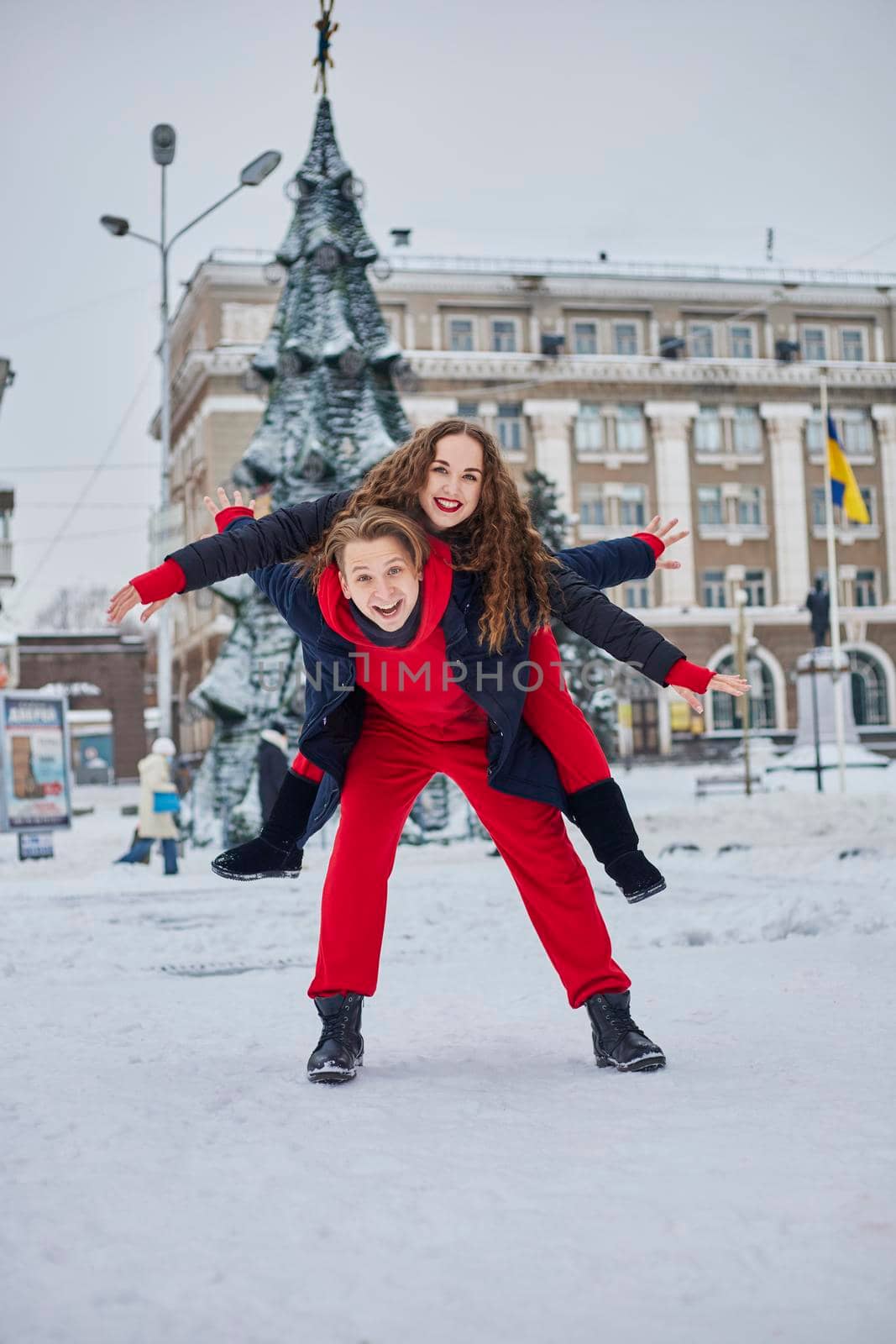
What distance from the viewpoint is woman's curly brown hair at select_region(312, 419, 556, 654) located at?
130 inches

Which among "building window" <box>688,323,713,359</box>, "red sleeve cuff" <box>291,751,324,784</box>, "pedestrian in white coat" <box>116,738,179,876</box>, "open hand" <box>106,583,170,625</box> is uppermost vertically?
"building window" <box>688,323,713,359</box>

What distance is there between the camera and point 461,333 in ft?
145

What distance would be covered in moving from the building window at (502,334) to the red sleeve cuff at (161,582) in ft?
139

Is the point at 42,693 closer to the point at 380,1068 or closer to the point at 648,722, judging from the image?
the point at 380,1068

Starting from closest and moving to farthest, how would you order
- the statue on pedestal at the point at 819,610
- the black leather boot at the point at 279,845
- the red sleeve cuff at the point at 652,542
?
the black leather boot at the point at 279,845, the red sleeve cuff at the point at 652,542, the statue on pedestal at the point at 819,610

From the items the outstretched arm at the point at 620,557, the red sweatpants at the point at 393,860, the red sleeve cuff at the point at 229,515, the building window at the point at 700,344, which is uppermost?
the building window at the point at 700,344

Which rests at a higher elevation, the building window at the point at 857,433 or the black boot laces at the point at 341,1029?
the building window at the point at 857,433

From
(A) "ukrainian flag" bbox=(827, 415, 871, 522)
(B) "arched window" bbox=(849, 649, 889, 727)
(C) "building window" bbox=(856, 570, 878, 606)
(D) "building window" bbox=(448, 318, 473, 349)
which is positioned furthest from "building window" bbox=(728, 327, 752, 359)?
(A) "ukrainian flag" bbox=(827, 415, 871, 522)

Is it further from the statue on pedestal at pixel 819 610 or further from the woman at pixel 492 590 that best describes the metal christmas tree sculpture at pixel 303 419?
the statue on pedestal at pixel 819 610

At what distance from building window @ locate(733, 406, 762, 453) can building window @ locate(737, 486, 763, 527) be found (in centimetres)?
135

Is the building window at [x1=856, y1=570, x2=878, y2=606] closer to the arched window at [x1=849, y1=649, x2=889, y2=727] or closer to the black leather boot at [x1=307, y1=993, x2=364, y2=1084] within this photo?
the arched window at [x1=849, y1=649, x2=889, y2=727]

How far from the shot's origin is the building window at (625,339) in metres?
45.6

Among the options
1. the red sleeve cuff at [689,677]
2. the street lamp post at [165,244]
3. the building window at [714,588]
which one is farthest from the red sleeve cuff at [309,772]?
the building window at [714,588]

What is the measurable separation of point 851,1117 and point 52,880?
9814mm
